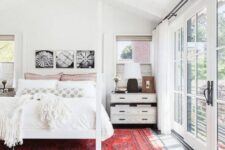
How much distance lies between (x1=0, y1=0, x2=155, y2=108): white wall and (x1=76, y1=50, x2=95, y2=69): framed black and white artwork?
0.45 ft

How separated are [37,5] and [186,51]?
3.63m

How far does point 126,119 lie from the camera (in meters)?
5.57

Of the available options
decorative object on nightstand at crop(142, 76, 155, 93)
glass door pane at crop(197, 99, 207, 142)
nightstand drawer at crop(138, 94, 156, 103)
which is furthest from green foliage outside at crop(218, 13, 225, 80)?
decorative object on nightstand at crop(142, 76, 155, 93)

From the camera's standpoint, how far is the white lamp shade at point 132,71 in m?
5.65

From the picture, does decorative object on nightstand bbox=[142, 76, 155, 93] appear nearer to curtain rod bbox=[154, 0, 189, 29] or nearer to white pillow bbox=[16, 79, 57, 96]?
curtain rod bbox=[154, 0, 189, 29]

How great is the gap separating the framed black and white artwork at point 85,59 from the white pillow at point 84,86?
28.2 inches

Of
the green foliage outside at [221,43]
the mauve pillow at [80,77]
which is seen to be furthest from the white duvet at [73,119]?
the mauve pillow at [80,77]

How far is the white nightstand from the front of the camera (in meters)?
5.56

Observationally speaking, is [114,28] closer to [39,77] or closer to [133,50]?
[133,50]

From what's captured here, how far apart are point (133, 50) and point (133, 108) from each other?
140cm

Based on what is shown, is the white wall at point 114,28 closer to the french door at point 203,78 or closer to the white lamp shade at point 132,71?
the white lamp shade at point 132,71

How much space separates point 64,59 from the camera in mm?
6066

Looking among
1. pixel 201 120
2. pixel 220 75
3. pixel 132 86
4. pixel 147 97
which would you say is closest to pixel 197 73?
pixel 201 120

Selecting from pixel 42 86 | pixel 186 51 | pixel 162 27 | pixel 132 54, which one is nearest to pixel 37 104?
pixel 42 86
